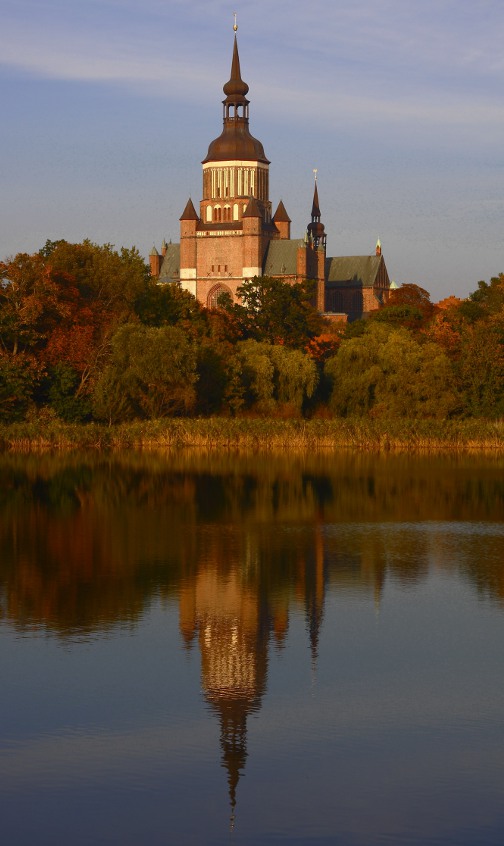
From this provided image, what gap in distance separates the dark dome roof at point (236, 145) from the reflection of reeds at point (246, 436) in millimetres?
83531

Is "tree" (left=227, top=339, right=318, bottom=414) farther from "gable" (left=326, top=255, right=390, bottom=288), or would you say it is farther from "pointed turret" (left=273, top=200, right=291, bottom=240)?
"gable" (left=326, top=255, right=390, bottom=288)

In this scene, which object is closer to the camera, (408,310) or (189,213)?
(408,310)

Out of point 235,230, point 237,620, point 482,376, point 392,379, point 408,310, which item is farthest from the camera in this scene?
point 235,230

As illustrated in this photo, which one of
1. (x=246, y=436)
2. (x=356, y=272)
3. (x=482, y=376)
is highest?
(x=356, y=272)

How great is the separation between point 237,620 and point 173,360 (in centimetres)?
3266

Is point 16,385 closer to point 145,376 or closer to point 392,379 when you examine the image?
point 145,376

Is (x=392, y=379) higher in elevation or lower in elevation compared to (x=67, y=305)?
lower

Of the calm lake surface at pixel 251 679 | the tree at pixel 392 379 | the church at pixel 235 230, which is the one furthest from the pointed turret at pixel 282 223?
the calm lake surface at pixel 251 679

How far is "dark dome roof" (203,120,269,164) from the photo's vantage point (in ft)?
411

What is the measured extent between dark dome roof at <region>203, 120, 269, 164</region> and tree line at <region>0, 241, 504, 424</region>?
225 feet

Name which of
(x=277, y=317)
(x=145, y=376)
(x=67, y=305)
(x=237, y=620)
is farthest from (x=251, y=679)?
(x=277, y=317)

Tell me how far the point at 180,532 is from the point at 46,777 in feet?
43.8

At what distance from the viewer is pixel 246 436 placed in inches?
1780

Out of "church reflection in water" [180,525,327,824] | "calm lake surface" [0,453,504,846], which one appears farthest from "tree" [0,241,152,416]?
"church reflection in water" [180,525,327,824]
